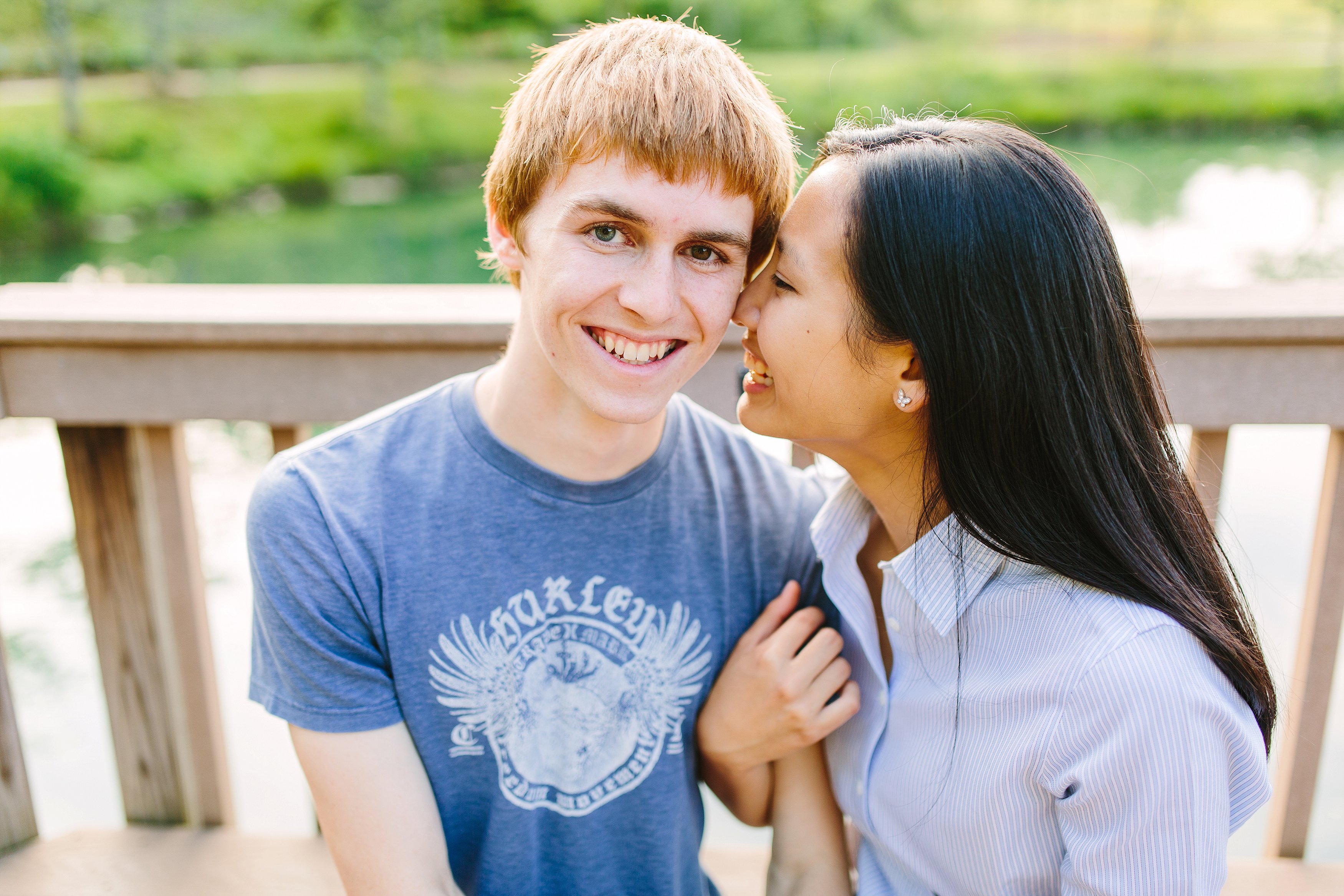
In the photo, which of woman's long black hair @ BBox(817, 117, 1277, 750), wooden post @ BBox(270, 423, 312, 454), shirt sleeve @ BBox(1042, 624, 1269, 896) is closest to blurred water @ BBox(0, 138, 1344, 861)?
woman's long black hair @ BBox(817, 117, 1277, 750)

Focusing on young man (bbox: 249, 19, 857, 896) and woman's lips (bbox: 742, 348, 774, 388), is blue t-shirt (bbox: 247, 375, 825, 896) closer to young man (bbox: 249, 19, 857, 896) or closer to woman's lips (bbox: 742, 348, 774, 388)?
young man (bbox: 249, 19, 857, 896)

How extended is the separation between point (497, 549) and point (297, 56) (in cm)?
3105

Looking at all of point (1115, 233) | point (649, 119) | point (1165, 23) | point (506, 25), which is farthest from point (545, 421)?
point (506, 25)

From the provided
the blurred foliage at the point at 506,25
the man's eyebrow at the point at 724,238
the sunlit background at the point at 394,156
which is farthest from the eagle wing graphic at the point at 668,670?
the blurred foliage at the point at 506,25

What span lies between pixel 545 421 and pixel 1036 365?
63 centimetres

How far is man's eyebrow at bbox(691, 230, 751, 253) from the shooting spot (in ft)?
3.95

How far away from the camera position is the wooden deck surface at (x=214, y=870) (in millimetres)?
1600

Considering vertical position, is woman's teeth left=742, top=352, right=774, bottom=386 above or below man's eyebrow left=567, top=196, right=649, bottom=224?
below

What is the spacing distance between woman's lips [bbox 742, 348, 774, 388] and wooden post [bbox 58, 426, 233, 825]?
3.13 ft

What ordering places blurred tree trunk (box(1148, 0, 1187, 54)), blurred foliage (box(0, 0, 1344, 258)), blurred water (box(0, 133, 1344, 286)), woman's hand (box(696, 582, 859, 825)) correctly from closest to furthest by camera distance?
1. woman's hand (box(696, 582, 859, 825))
2. blurred water (box(0, 133, 1344, 286))
3. blurred foliage (box(0, 0, 1344, 258))
4. blurred tree trunk (box(1148, 0, 1187, 54))

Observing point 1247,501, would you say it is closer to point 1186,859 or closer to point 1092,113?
point 1186,859

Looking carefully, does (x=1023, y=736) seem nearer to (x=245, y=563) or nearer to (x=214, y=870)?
(x=214, y=870)

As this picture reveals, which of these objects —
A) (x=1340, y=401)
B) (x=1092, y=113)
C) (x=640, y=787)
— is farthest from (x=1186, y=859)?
(x=1092, y=113)

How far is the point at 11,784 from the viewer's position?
1664mm
